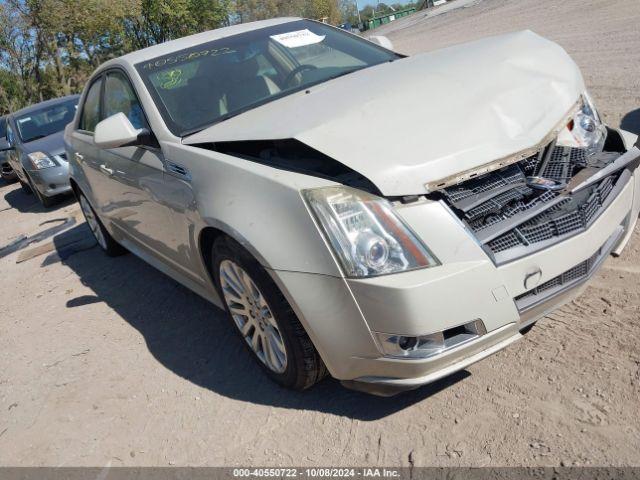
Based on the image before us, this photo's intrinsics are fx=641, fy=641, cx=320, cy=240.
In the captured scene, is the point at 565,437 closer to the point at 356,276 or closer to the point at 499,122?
the point at 356,276

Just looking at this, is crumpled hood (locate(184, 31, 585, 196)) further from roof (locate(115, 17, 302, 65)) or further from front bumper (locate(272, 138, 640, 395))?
roof (locate(115, 17, 302, 65))

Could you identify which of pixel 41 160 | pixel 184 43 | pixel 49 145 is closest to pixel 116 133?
pixel 184 43

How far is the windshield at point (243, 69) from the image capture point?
12.0 feet

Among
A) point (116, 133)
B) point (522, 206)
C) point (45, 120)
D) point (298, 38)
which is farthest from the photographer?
point (45, 120)

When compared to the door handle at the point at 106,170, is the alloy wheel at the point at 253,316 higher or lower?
lower

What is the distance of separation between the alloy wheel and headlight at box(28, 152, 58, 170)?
25.1ft

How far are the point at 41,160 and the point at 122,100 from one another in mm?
6428

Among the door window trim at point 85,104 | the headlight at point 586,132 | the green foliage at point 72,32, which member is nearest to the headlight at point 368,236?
the headlight at point 586,132

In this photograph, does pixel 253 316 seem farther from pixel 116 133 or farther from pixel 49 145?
pixel 49 145

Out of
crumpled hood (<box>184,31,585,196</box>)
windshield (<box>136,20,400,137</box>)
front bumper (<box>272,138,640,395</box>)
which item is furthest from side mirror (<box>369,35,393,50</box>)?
front bumper (<box>272,138,640,395</box>)

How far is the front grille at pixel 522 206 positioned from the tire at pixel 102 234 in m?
4.02

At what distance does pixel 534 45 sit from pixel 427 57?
2.04 ft

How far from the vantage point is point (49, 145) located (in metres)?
10.2

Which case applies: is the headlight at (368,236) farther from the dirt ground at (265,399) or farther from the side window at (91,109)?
the side window at (91,109)
